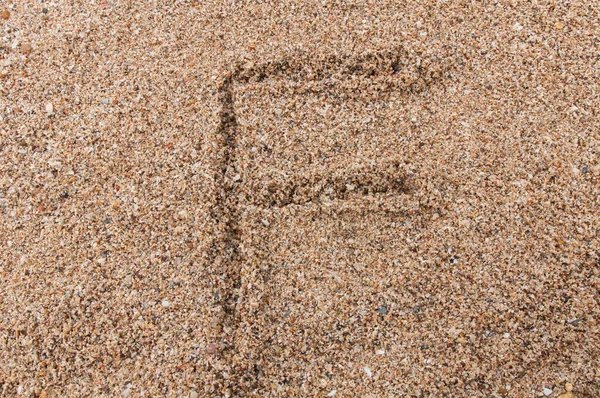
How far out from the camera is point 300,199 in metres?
1.63

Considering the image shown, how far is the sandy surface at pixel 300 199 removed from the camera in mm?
1457

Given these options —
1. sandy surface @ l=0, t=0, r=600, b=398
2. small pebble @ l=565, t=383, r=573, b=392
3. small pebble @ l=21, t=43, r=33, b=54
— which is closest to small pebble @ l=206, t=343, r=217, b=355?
sandy surface @ l=0, t=0, r=600, b=398

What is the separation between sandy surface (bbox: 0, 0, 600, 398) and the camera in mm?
1457

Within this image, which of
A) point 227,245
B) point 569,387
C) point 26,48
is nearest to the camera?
point 569,387

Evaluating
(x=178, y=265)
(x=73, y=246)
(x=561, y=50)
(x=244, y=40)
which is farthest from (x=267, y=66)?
(x=561, y=50)

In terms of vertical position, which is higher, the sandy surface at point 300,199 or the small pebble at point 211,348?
the sandy surface at point 300,199

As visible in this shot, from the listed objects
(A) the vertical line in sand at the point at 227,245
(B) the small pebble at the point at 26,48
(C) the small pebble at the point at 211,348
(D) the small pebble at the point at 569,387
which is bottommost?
(D) the small pebble at the point at 569,387

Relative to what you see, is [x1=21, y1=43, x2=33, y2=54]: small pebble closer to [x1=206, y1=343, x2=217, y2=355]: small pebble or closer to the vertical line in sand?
the vertical line in sand

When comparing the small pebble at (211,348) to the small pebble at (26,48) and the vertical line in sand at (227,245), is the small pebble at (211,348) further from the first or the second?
the small pebble at (26,48)

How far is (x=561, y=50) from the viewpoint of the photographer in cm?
173

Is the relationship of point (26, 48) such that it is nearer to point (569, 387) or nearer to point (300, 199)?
point (300, 199)

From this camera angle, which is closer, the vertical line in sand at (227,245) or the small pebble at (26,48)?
the vertical line in sand at (227,245)

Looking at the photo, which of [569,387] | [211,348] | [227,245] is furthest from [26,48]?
[569,387]

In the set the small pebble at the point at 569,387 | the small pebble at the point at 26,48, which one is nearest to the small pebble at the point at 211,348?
the small pebble at the point at 569,387
